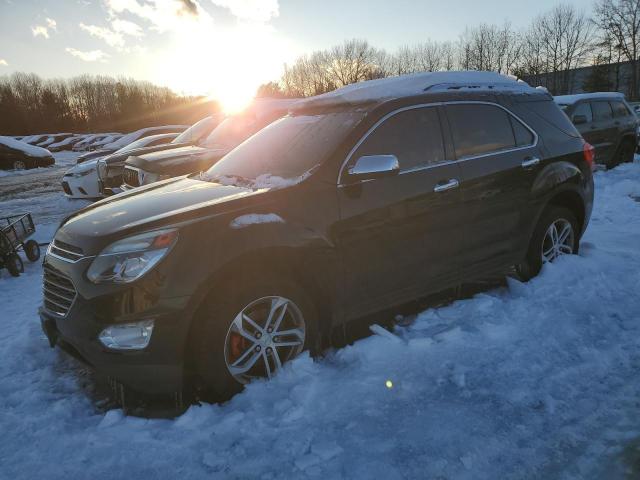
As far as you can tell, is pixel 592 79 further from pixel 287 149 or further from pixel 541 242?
pixel 287 149

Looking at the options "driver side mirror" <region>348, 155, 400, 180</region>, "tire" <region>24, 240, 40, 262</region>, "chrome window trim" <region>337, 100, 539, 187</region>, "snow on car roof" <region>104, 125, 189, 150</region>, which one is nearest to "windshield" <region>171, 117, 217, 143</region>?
"tire" <region>24, 240, 40, 262</region>

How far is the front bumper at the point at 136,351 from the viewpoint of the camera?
2.41 metres

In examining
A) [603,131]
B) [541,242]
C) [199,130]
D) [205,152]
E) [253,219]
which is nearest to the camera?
[253,219]

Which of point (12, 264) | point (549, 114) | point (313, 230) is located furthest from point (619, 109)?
point (12, 264)

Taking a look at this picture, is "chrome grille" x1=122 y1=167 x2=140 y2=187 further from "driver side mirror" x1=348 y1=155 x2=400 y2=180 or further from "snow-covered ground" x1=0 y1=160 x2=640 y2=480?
"driver side mirror" x1=348 y1=155 x2=400 y2=180

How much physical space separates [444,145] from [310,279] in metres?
1.58

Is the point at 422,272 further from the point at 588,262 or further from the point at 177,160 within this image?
the point at 177,160

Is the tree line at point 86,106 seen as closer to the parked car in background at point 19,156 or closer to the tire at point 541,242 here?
the parked car in background at point 19,156

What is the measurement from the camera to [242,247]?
2613mm

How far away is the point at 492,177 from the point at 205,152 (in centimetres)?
484

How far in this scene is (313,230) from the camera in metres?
2.88

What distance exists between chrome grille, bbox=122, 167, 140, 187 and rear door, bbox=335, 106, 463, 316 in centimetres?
529

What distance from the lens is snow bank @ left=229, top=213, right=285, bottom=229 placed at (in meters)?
2.66

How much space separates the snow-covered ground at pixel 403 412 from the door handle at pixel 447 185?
1033 mm
